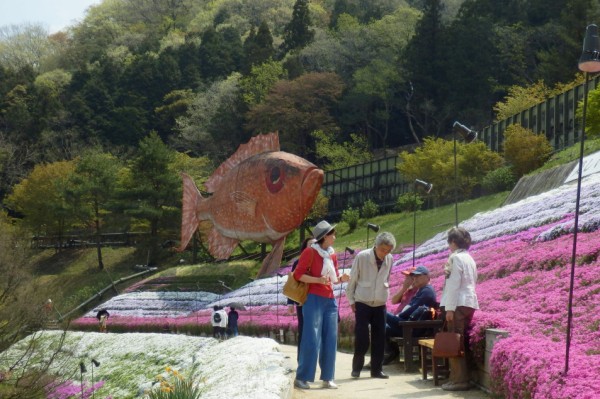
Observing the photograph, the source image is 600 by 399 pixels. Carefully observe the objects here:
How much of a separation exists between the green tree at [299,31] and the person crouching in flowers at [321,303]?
67058mm

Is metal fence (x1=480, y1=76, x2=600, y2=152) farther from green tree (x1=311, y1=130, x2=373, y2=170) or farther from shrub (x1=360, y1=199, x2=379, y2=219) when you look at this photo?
green tree (x1=311, y1=130, x2=373, y2=170)

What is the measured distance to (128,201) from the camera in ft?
155

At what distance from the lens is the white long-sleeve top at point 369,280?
11086 millimetres

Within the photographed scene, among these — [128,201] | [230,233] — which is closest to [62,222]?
[128,201]

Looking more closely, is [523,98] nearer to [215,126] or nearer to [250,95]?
[250,95]

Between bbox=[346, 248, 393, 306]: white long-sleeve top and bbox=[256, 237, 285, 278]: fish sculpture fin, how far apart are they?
878 inches

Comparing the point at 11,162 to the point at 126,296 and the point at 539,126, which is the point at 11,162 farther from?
the point at 539,126

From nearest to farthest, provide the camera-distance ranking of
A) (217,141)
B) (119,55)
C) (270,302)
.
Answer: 1. (270,302)
2. (217,141)
3. (119,55)

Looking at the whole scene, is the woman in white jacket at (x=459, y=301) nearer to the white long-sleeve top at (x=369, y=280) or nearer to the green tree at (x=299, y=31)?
the white long-sleeve top at (x=369, y=280)

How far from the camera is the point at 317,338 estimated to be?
10406mm

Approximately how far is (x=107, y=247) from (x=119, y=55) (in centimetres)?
3822

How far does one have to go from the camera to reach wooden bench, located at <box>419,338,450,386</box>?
10.6 m

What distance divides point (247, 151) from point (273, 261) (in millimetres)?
3859

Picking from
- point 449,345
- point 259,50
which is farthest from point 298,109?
point 449,345
